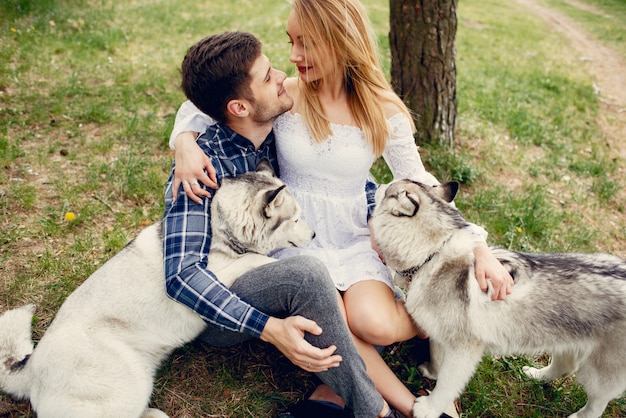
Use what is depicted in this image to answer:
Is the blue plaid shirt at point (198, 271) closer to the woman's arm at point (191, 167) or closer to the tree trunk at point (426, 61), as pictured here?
the woman's arm at point (191, 167)

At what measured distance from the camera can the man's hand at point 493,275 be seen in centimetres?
263

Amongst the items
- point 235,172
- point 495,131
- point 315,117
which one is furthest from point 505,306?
point 495,131

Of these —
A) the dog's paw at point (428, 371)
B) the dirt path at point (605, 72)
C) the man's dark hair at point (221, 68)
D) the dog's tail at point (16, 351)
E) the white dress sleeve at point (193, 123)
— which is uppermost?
the man's dark hair at point (221, 68)

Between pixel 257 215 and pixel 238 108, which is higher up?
pixel 238 108

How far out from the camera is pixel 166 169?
4.89m

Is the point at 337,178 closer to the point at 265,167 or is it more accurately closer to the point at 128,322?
the point at 265,167

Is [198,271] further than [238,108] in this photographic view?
No

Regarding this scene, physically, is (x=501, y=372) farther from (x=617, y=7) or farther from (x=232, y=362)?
(x=617, y=7)

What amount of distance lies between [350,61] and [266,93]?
655 mm

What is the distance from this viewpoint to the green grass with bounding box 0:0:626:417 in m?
3.12

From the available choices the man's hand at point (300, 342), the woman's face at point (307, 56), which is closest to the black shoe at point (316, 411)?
the man's hand at point (300, 342)

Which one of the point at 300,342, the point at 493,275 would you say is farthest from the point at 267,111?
the point at 493,275

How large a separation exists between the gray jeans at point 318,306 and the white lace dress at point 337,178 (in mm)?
544

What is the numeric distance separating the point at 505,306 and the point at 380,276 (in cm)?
Result: 80
